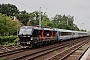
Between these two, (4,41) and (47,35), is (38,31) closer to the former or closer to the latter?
(47,35)

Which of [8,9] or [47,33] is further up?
[8,9]

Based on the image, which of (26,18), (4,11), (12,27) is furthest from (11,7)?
(12,27)

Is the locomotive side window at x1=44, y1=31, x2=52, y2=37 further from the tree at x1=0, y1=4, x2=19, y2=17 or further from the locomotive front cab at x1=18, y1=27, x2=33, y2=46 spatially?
the tree at x1=0, y1=4, x2=19, y2=17

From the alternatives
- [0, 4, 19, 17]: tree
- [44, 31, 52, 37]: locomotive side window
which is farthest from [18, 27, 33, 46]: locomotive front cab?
[0, 4, 19, 17]: tree

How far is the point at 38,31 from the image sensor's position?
26.8 m

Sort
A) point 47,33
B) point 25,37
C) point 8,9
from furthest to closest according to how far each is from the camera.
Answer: point 8,9 < point 47,33 < point 25,37

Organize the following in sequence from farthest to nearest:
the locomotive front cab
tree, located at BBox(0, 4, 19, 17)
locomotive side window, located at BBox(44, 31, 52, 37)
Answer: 1. tree, located at BBox(0, 4, 19, 17)
2. locomotive side window, located at BBox(44, 31, 52, 37)
3. the locomotive front cab

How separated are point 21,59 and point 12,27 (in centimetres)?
4275

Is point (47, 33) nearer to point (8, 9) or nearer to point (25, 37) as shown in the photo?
point (25, 37)

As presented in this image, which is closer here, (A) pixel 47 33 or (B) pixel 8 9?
(A) pixel 47 33

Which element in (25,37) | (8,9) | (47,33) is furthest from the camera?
(8,9)

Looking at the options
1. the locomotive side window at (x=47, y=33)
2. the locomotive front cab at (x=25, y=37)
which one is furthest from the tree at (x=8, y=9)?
the locomotive front cab at (x=25, y=37)

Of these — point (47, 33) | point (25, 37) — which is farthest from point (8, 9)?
point (25, 37)

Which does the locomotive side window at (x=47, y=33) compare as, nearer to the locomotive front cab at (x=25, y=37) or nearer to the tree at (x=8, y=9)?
the locomotive front cab at (x=25, y=37)
